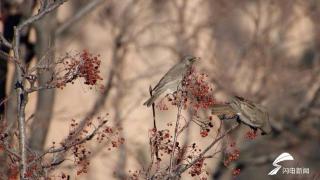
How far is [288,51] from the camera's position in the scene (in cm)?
1453

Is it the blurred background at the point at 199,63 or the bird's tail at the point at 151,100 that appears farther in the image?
the blurred background at the point at 199,63

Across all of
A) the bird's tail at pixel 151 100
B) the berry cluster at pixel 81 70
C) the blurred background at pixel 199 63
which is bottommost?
the berry cluster at pixel 81 70

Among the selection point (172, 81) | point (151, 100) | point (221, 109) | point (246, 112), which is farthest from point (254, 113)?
point (151, 100)

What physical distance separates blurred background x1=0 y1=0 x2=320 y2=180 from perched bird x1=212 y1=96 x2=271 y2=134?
22.7 ft

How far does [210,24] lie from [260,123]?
25.5 ft

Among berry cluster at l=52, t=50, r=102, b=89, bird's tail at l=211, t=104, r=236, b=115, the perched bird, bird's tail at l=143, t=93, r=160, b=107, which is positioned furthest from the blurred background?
berry cluster at l=52, t=50, r=102, b=89

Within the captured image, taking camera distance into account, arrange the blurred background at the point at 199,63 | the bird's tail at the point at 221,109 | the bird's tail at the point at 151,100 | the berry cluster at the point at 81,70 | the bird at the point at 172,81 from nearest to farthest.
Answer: the berry cluster at the point at 81,70
the bird's tail at the point at 221,109
the bird at the point at 172,81
the bird's tail at the point at 151,100
the blurred background at the point at 199,63

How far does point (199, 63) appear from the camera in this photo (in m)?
13.5

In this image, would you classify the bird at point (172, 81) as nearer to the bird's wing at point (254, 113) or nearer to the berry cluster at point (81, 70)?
the bird's wing at point (254, 113)

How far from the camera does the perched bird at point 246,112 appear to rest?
6340 millimetres

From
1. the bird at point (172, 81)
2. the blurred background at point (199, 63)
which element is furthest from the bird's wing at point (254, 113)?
the blurred background at point (199, 63)

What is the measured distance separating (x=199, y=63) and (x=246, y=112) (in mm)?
7151

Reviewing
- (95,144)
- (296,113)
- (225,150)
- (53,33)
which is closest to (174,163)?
(225,150)

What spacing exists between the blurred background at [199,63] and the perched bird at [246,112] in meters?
6.93
